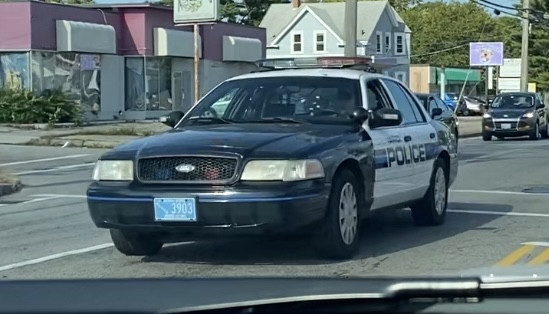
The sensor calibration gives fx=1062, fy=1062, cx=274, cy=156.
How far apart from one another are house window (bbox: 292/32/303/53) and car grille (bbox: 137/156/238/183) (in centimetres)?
6302

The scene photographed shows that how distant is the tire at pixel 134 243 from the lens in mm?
8922

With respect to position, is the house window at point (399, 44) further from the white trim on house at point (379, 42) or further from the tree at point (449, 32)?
the tree at point (449, 32)

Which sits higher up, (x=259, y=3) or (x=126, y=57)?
(x=259, y=3)

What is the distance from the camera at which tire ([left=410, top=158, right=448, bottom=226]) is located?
10.9 metres

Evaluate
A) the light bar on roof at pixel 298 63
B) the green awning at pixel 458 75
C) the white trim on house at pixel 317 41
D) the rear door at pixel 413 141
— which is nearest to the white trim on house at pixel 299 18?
the white trim on house at pixel 317 41

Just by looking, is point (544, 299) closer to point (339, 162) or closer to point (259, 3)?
point (339, 162)

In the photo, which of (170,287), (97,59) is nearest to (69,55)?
(97,59)

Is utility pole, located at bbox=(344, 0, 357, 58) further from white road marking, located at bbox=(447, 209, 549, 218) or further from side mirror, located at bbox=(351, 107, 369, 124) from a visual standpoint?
side mirror, located at bbox=(351, 107, 369, 124)

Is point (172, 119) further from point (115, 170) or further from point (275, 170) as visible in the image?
point (275, 170)

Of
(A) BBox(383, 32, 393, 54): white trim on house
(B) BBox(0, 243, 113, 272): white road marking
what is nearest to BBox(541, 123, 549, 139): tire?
(B) BBox(0, 243, 113, 272): white road marking

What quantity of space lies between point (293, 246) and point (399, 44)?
219ft

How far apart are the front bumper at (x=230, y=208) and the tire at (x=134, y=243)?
58 centimetres

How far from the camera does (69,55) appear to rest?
38.8m

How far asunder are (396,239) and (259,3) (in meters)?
70.6
